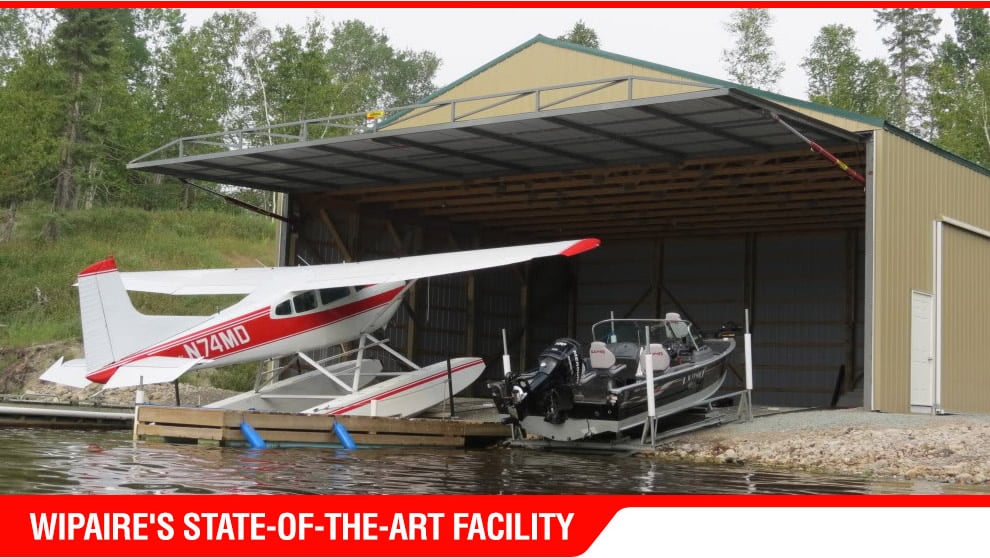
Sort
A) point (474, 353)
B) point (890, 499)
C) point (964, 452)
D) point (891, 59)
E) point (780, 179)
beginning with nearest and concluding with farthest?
point (890, 499), point (964, 452), point (780, 179), point (474, 353), point (891, 59)

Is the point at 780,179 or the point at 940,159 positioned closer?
the point at 940,159

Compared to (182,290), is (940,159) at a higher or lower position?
higher

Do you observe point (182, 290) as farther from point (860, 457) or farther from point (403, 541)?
point (403, 541)

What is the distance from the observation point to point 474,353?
27.5m

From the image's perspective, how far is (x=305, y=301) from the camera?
1694 cm

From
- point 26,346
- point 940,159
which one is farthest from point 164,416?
point 26,346

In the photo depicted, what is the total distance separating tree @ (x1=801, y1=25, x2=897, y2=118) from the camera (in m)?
55.1

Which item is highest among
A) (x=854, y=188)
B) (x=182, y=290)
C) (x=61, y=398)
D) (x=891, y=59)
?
(x=891, y=59)

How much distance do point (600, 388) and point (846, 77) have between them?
147 ft

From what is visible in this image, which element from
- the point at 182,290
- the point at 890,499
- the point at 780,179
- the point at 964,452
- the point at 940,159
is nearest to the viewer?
the point at 890,499

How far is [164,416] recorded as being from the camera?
14258 mm

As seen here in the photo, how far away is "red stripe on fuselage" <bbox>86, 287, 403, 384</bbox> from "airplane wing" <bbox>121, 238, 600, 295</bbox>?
0.53m

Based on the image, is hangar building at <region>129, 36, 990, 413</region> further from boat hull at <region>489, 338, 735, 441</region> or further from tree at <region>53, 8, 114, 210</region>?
tree at <region>53, 8, 114, 210</region>

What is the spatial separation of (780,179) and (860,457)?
8468 mm
